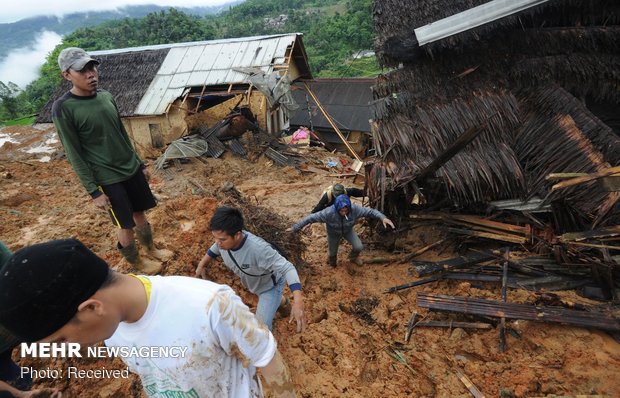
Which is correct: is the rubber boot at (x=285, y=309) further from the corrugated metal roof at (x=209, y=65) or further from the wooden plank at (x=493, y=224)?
the corrugated metal roof at (x=209, y=65)

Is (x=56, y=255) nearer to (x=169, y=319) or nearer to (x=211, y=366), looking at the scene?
(x=169, y=319)

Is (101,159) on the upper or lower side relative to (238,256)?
upper

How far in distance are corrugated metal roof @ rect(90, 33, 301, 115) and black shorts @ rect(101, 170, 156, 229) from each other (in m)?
12.4

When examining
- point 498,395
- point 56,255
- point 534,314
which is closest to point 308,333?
point 498,395

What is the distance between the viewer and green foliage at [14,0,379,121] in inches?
1572

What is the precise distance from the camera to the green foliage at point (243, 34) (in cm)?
3994

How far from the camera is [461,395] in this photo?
3.54 m

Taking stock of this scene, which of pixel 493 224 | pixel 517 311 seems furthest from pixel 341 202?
pixel 517 311

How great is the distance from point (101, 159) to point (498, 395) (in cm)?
464

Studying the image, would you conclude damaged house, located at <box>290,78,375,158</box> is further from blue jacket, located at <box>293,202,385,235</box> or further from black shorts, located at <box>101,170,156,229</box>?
black shorts, located at <box>101,170,156,229</box>

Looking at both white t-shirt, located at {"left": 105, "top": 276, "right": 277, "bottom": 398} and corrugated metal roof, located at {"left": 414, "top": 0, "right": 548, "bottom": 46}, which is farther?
corrugated metal roof, located at {"left": 414, "top": 0, "right": 548, "bottom": 46}

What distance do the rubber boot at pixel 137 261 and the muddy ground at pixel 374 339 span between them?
171 mm

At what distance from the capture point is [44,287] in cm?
121

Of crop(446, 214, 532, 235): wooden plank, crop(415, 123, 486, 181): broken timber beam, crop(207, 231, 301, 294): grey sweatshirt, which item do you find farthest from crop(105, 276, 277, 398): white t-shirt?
crop(446, 214, 532, 235): wooden plank
